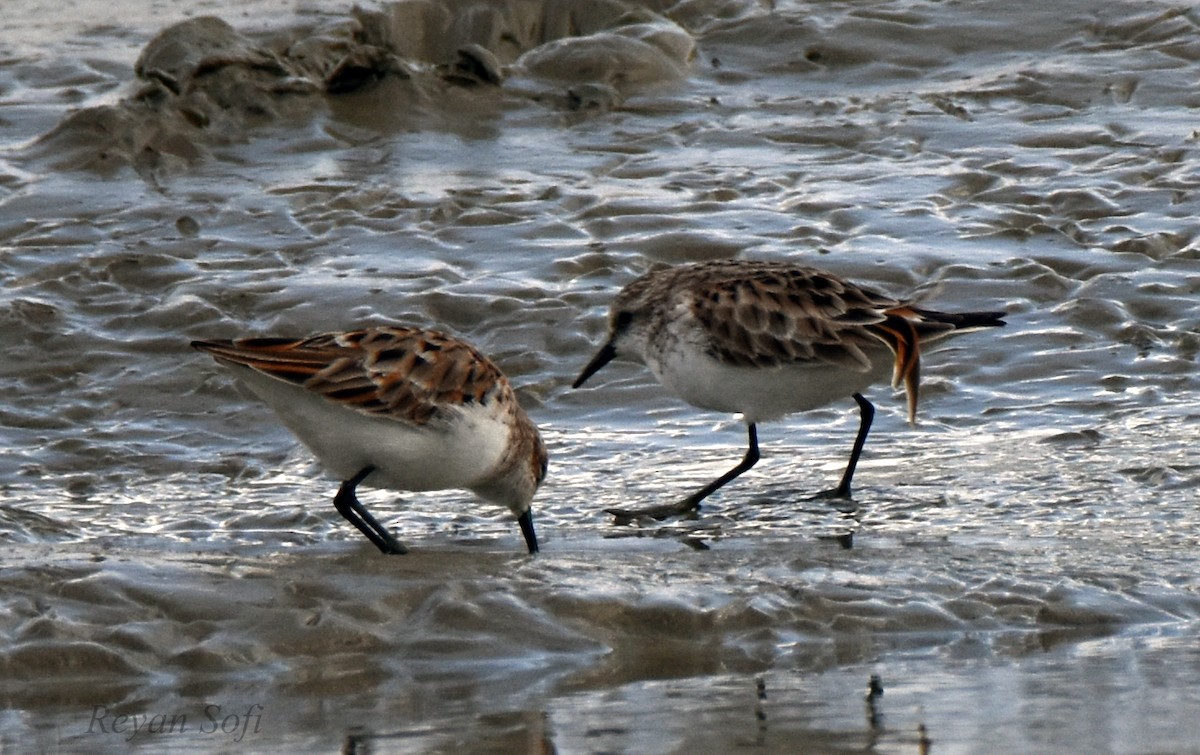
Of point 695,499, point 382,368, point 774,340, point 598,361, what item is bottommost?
point 695,499

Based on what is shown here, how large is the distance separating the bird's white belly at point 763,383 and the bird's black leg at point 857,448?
0.68 feet

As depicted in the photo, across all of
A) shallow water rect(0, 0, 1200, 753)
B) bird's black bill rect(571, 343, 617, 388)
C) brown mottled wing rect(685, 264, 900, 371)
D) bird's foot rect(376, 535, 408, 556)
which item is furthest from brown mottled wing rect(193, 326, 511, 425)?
bird's black bill rect(571, 343, 617, 388)

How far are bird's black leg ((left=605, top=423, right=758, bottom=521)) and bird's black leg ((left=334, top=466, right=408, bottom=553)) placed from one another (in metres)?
1.08

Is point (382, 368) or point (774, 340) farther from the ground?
point (382, 368)

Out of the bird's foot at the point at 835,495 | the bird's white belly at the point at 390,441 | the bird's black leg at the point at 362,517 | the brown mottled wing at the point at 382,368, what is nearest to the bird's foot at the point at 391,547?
the bird's black leg at the point at 362,517

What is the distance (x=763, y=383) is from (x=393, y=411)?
1806 mm

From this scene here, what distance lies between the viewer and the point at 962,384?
9.52m

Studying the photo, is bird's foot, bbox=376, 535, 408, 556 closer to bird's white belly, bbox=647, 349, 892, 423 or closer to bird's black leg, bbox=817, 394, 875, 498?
bird's white belly, bbox=647, 349, 892, 423

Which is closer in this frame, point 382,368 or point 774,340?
point 382,368

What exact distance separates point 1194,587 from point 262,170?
7361 mm

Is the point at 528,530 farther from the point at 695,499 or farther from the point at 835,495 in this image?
the point at 835,495

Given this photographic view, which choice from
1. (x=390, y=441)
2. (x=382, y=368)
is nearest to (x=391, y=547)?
(x=390, y=441)

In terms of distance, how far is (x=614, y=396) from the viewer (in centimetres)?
961

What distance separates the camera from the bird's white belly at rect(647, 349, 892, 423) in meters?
8.17
